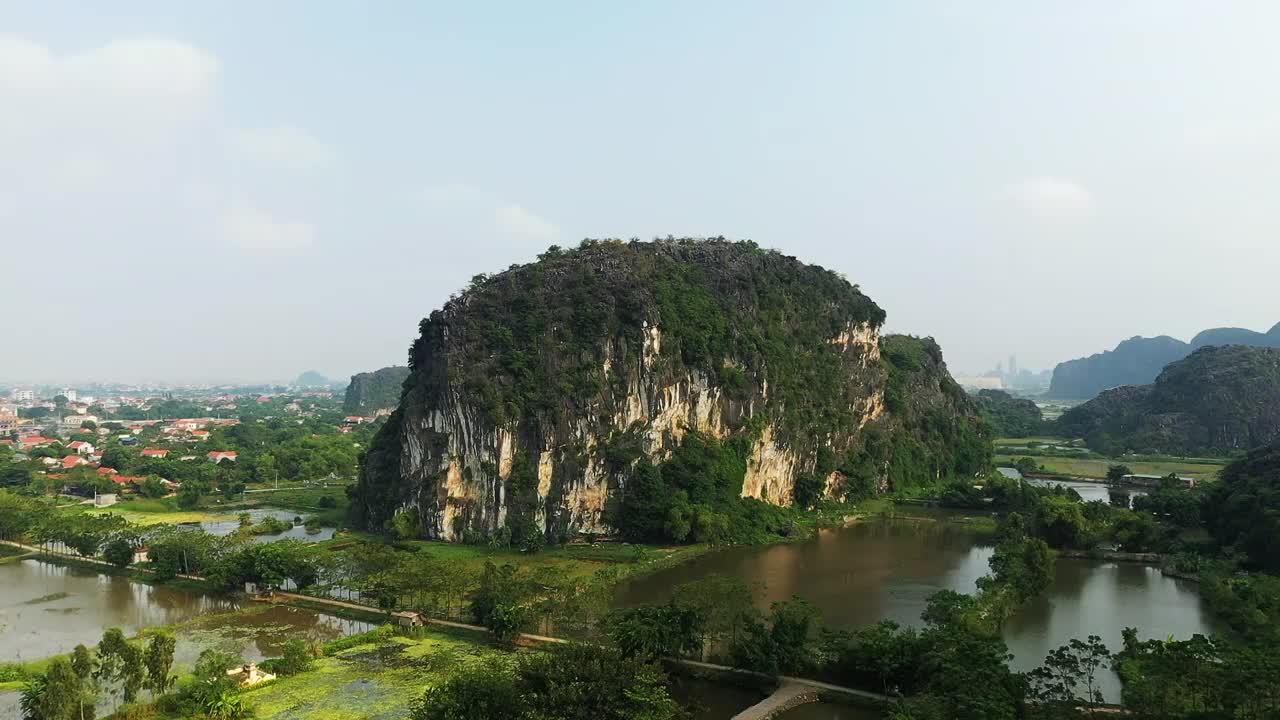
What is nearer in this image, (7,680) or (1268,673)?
(1268,673)

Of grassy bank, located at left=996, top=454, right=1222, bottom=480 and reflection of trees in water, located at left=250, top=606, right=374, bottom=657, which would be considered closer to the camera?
reflection of trees in water, located at left=250, top=606, right=374, bottom=657

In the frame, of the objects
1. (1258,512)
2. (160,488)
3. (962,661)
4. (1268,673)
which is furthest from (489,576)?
(160,488)

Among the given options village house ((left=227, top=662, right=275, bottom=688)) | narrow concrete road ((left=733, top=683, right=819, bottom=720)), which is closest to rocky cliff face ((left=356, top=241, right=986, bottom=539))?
village house ((left=227, top=662, right=275, bottom=688))

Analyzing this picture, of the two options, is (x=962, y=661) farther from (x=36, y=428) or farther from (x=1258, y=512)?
(x=36, y=428)

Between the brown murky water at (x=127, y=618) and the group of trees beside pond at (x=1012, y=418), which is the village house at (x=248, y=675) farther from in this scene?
the group of trees beside pond at (x=1012, y=418)

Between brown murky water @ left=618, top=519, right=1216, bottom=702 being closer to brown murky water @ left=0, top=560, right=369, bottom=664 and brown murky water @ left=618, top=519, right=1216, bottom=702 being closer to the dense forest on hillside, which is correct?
brown murky water @ left=0, top=560, right=369, bottom=664

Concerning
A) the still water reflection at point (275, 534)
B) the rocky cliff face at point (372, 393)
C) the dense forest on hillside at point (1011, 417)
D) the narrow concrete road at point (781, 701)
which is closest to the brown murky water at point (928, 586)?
the narrow concrete road at point (781, 701)
